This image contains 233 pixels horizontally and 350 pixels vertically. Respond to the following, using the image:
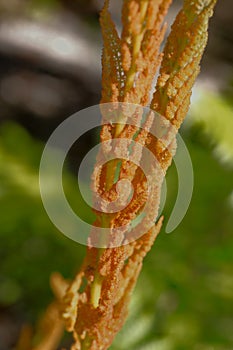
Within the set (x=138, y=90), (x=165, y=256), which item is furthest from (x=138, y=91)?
(x=165, y=256)

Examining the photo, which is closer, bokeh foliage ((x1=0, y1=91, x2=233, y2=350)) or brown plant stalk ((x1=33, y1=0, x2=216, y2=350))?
brown plant stalk ((x1=33, y1=0, x2=216, y2=350))

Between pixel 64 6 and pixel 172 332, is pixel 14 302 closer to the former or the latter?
pixel 172 332

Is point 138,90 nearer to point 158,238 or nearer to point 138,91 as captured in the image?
point 138,91

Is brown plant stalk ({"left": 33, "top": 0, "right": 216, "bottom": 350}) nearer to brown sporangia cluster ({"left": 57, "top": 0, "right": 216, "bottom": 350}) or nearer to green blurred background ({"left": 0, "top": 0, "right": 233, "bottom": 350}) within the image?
brown sporangia cluster ({"left": 57, "top": 0, "right": 216, "bottom": 350})

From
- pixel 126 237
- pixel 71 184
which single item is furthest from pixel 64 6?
pixel 126 237

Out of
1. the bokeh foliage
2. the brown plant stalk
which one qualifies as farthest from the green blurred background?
the brown plant stalk
